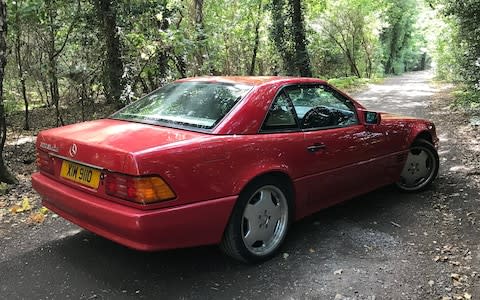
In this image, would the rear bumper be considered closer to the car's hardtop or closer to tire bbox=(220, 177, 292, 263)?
tire bbox=(220, 177, 292, 263)

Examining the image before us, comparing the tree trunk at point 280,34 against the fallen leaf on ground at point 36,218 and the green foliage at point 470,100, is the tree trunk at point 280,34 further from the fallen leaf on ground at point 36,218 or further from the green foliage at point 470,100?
the fallen leaf on ground at point 36,218

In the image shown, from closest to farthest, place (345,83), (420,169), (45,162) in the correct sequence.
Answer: (45,162), (420,169), (345,83)

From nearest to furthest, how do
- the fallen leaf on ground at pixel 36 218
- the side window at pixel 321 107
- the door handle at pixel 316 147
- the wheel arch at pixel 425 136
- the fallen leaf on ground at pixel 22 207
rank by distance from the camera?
1. the door handle at pixel 316 147
2. the side window at pixel 321 107
3. the fallen leaf on ground at pixel 36 218
4. the fallen leaf on ground at pixel 22 207
5. the wheel arch at pixel 425 136

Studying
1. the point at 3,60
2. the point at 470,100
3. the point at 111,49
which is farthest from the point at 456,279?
the point at 470,100

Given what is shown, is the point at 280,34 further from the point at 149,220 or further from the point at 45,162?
the point at 149,220

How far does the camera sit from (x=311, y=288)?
3.34 meters

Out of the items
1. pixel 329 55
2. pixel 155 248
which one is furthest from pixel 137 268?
pixel 329 55

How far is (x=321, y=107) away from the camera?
4.38 metres

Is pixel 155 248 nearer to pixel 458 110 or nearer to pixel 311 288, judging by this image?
pixel 311 288

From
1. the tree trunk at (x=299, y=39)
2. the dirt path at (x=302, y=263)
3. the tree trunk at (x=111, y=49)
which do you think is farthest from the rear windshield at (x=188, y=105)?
the tree trunk at (x=299, y=39)

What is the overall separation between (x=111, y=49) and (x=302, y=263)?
748cm

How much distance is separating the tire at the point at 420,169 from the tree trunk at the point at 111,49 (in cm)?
628

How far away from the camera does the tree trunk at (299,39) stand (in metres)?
17.2

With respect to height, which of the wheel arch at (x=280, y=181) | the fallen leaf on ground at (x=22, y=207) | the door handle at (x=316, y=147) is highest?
the door handle at (x=316, y=147)
